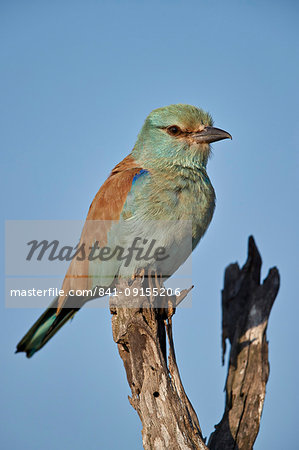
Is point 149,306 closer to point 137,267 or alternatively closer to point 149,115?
point 137,267

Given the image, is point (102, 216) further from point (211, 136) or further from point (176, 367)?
point (176, 367)

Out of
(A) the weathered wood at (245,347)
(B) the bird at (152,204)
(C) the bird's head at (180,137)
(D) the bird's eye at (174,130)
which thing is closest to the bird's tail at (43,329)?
(B) the bird at (152,204)

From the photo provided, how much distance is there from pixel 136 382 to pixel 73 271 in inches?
71.3

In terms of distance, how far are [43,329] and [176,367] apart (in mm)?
2001

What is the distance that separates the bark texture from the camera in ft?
13.3

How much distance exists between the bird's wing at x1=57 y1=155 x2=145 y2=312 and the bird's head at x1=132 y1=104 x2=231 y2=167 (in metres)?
0.27

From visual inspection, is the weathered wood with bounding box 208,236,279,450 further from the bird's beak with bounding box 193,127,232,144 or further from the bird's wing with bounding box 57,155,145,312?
the bird's wing with bounding box 57,155,145,312

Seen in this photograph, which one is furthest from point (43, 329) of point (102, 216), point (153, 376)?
point (153, 376)

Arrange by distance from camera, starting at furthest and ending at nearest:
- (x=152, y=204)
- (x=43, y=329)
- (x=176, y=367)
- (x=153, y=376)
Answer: (x=43, y=329) < (x=152, y=204) < (x=176, y=367) < (x=153, y=376)

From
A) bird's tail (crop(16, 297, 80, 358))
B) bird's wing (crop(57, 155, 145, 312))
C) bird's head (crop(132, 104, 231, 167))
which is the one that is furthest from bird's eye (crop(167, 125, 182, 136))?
bird's tail (crop(16, 297, 80, 358))

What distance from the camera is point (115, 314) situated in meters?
Answer: 4.50

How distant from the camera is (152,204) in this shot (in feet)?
16.0

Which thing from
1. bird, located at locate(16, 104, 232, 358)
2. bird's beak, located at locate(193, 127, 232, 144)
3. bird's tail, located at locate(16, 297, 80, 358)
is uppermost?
bird's beak, located at locate(193, 127, 232, 144)

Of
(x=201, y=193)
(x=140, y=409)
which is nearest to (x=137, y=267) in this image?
(x=201, y=193)
